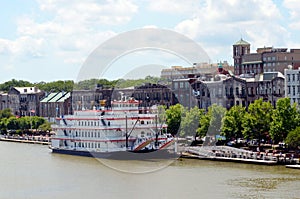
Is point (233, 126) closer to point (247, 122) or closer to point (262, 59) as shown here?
point (247, 122)

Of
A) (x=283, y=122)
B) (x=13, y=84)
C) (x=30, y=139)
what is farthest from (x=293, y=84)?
(x=13, y=84)

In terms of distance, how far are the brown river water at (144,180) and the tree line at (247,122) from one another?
5.08 metres

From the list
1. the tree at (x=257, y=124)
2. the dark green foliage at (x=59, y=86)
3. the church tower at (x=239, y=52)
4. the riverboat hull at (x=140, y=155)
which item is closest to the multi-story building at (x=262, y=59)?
the church tower at (x=239, y=52)

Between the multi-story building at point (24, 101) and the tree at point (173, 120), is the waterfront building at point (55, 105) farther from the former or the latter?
the tree at point (173, 120)

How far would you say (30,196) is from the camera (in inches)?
1167

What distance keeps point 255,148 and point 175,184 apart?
15315mm

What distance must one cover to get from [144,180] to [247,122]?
586 inches

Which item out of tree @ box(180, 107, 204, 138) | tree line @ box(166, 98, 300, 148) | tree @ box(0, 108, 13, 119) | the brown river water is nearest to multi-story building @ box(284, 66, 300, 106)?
tree line @ box(166, 98, 300, 148)

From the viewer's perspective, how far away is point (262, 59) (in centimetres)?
8262

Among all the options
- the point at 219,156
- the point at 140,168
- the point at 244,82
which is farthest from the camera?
the point at 244,82

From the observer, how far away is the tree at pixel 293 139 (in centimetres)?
4171

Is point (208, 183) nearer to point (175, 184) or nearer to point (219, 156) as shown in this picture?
point (175, 184)

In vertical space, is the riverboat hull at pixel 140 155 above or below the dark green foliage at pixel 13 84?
below

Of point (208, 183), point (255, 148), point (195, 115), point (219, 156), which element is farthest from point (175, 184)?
point (195, 115)
